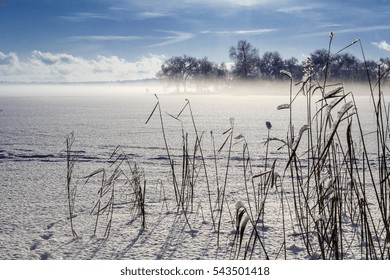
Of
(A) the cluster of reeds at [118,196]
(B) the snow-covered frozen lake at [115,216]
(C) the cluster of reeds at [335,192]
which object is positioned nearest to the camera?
(C) the cluster of reeds at [335,192]

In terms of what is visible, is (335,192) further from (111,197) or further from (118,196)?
(118,196)

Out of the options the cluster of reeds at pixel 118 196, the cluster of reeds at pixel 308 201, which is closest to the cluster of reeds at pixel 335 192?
the cluster of reeds at pixel 308 201

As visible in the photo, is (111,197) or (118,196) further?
(118,196)

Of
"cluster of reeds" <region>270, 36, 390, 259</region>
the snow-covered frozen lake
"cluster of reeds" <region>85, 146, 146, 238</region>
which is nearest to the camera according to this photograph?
"cluster of reeds" <region>270, 36, 390, 259</region>

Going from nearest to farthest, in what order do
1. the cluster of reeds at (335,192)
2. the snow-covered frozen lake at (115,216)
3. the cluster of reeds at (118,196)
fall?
the cluster of reeds at (335,192), the snow-covered frozen lake at (115,216), the cluster of reeds at (118,196)

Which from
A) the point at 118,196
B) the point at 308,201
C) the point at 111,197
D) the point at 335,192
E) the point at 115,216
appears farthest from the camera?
the point at 118,196

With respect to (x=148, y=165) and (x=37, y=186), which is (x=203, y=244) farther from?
(x=148, y=165)

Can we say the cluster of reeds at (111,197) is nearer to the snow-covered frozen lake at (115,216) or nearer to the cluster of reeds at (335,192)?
the snow-covered frozen lake at (115,216)

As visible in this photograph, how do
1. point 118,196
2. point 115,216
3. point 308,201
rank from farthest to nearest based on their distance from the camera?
point 118,196 < point 308,201 < point 115,216

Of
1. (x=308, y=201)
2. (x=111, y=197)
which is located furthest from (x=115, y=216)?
(x=308, y=201)

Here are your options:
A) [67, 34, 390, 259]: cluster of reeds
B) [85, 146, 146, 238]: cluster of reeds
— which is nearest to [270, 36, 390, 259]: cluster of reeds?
[67, 34, 390, 259]: cluster of reeds

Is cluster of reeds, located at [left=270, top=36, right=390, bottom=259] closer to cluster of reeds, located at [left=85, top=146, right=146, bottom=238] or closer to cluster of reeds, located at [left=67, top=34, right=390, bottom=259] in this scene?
cluster of reeds, located at [left=67, top=34, right=390, bottom=259]
